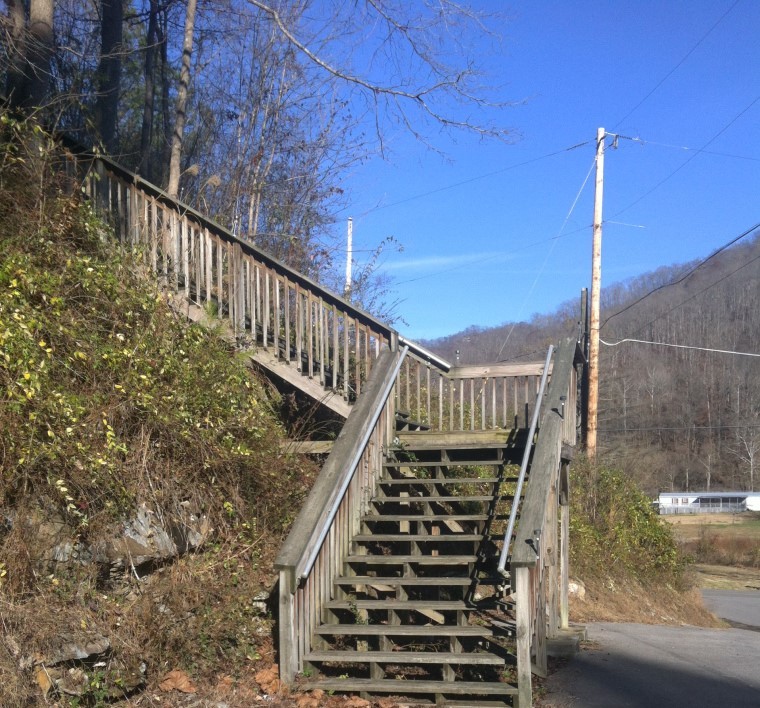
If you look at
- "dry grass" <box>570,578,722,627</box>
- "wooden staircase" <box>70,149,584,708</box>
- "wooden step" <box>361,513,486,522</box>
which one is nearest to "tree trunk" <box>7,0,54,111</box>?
"wooden staircase" <box>70,149,584,708</box>

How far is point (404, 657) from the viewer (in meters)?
6.73

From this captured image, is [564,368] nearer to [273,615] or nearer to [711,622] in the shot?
[273,615]

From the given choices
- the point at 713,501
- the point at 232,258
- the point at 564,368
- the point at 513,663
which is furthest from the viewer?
the point at 713,501

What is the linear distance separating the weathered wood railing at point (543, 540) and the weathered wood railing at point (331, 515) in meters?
1.65

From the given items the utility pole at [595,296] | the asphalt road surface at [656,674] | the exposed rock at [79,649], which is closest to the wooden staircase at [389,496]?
the asphalt road surface at [656,674]

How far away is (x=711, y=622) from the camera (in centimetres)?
1811

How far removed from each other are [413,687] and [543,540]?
1841mm

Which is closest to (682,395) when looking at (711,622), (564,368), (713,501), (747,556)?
(713,501)

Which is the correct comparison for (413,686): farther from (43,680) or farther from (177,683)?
(43,680)

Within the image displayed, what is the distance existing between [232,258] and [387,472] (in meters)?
3.26

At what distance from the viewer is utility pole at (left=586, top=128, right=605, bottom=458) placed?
22062 mm

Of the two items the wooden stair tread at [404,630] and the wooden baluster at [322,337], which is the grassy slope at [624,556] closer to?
the wooden baluster at [322,337]

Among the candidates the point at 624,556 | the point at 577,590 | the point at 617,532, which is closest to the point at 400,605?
the point at 577,590

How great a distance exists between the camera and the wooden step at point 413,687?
253 inches
